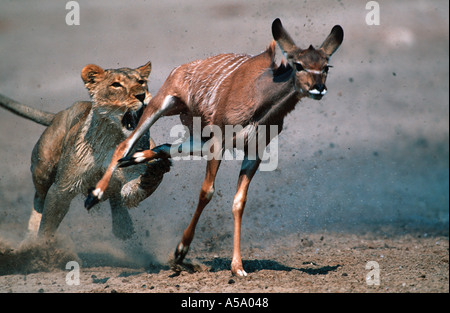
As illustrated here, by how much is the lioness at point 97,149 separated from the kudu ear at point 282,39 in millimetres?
1879

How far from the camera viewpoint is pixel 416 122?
14094mm

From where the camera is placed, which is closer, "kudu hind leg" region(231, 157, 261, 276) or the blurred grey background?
"kudu hind leg" region(231, 157, 261, 276)

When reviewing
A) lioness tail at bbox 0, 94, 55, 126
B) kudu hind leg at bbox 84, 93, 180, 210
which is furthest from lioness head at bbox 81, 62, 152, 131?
lioness tail at bbox 0, 94, 55, 126

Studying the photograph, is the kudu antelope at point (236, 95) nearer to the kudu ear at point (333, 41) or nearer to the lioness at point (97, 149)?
the kudu ear at point (333, 41)

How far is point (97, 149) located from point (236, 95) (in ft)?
6.54

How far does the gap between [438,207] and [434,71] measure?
4324 millimetres

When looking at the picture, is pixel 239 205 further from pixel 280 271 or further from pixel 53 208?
pixel 53 208

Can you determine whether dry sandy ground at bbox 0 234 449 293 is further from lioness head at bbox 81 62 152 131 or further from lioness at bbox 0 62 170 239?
lioness head at bbox 81 62 152 131

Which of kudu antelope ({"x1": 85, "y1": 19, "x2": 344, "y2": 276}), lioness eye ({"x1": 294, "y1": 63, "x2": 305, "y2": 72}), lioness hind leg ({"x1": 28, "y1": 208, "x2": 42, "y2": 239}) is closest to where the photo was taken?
lioness eye ({"x1": 294, "y1": 63, "x2": 305, "y2": 72})

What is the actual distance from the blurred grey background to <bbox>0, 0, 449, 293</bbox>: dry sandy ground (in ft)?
0.11

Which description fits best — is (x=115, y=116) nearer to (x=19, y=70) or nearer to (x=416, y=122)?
(x=416, y=122)

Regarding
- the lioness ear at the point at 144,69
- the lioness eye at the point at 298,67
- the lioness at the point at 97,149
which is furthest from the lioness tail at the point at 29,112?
the lioness eye at the point at 298,67

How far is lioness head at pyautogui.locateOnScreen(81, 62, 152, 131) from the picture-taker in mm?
8617

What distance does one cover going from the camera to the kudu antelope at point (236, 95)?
24.7 feet
